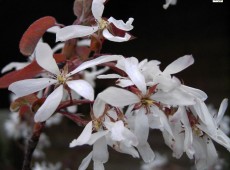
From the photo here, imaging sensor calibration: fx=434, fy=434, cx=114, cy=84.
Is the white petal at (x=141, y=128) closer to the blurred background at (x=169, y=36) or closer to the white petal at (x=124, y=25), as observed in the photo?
the white petal at (x=124, y=25)

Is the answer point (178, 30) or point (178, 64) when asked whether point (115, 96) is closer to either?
point (178, 64)

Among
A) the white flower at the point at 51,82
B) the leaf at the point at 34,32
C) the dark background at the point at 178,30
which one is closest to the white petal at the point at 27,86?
the white flower at the point at 51,82

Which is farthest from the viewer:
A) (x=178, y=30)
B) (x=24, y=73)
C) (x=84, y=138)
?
(x=178, y=30)

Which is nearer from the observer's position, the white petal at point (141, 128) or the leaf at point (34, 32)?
the white petal at point (141, 128)

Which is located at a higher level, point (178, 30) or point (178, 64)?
point (178, 64)

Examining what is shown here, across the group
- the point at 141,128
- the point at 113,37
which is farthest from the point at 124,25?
the point at 141,128

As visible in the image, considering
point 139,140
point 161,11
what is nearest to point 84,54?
point 139,140

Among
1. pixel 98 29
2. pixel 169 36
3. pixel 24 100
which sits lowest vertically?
pixel 169 36
